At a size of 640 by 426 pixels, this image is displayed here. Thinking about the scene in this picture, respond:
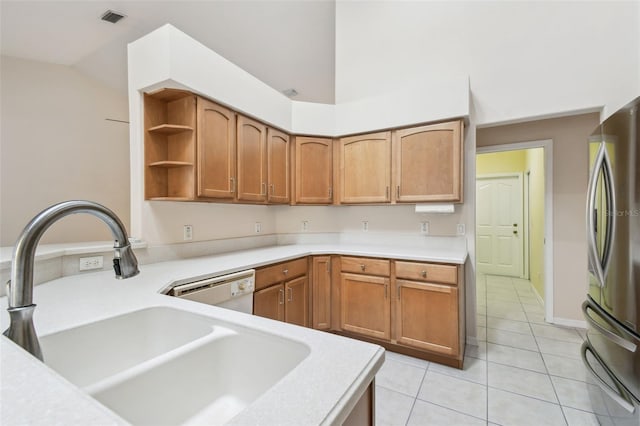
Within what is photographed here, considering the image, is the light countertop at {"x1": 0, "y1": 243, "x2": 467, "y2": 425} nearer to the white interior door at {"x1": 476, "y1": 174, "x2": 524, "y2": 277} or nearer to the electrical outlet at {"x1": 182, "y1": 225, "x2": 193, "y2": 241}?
the electrical outlet at {"x1": 182, "y1": 225, "x2": 193, "y2": 241}

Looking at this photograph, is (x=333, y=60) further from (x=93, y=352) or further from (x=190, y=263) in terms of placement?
(x=93, y=352)

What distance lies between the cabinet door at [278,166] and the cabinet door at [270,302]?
929 mm

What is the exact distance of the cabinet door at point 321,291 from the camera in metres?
2.78

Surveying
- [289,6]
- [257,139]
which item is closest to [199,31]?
[289,6]

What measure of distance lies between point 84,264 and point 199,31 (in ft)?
8.12

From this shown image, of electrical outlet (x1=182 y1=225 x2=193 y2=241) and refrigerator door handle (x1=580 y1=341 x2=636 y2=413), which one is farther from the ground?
electrical outlet (x1=182 y1=225 x2=193 y2=241)

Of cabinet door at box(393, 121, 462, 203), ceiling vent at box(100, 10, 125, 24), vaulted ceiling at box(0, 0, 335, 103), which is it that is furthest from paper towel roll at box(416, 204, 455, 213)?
ceiling vent at box(100, 10, 125, 24)

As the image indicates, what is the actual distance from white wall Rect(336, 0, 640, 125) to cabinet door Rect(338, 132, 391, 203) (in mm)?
684

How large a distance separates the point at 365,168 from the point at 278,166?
0.90 m

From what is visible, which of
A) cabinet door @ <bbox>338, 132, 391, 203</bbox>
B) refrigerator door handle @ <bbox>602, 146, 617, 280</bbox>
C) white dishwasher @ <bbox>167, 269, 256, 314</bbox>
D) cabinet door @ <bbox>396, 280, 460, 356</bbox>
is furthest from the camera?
cabinet door @ <bbox>338, 132, 391, 203</bbox>

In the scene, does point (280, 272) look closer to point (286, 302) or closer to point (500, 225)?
point (286, 302)

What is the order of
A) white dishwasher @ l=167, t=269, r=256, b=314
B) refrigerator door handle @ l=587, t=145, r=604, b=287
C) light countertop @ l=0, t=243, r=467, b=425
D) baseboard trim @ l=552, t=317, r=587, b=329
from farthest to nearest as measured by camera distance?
baseboard trim @ l=552, t=317, r=587, b=329
white dishwasher @ l=167, t=269, r=256, b=314
refrigerator door handle @ l=587, t=145, r=604, b=287
light countertop @ l=0, t=243, r=467, b=425

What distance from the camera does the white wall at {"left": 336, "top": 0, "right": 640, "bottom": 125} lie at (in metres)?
2.39

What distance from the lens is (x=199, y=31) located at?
296 centimetres
